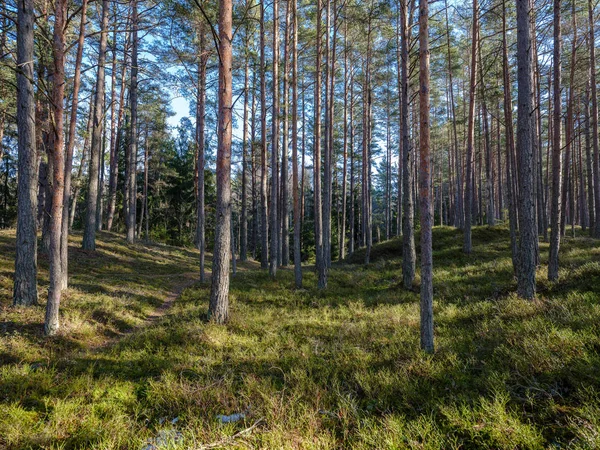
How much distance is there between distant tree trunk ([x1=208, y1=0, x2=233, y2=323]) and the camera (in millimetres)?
7113

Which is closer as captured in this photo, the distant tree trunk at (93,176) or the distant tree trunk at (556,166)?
the distant tree trunk at (556,166)

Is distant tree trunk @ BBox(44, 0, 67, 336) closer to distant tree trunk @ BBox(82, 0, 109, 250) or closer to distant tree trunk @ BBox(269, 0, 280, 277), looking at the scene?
distant tree trunk @ BBox(269, 0, 280, 277)

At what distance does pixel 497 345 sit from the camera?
4781 millimetres

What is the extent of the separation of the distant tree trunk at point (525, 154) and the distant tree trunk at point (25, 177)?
11924mm

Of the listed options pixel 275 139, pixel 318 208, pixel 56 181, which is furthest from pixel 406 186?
pixel 56 181

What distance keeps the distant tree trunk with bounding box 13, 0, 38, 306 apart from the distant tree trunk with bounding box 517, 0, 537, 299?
11924 millimetres

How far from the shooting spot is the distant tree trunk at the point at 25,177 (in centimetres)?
710

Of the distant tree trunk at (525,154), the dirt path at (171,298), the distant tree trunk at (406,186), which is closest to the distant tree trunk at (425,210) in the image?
the distant tree trunk at (525,154)

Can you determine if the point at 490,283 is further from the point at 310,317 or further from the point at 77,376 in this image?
the point at 77,376

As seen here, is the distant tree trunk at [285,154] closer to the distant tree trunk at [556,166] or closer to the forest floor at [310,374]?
the forest floor at [310,374]

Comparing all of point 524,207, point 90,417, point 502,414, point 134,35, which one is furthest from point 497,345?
point 134,35

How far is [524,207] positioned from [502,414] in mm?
6093

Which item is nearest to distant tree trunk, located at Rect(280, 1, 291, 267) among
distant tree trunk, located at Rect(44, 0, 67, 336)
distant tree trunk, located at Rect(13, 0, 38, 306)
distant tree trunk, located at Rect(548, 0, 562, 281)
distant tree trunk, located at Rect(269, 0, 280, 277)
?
distant tree trunk, located at Rect(269, 0, 280, 277)

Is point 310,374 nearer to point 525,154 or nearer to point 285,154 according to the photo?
point 525,154
